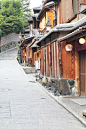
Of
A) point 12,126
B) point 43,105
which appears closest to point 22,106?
point 43,105

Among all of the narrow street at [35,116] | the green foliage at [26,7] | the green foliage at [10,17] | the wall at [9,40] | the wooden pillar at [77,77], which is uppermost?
the green foliage at [26,7]

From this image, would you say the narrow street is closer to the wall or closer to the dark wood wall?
the dark wood wall

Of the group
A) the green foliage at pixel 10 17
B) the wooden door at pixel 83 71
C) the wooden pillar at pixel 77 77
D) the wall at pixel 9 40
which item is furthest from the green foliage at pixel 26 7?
the wooden door at pixel 83 71

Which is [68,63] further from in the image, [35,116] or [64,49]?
[35,116]

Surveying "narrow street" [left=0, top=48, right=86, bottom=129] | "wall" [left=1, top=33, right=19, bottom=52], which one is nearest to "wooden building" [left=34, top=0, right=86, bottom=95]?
"narrow street" [left=0, top=48, right=86, bottom=129]

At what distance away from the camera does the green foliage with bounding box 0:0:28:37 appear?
55.3 meters

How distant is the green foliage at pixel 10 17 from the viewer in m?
55.3

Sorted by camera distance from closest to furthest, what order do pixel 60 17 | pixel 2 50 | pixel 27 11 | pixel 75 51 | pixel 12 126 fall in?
pixel 12 126
pixel 75 51
pixel 60 17
pixel 2 50
pixel 27 11

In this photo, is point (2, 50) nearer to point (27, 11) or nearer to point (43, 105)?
point (27, 11)

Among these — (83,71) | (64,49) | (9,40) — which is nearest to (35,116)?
(83,71)

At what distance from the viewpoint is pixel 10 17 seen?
5547cm

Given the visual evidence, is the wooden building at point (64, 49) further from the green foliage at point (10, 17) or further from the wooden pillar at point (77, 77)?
the green foliage at point (10, 17)

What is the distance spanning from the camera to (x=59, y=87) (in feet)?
48.2

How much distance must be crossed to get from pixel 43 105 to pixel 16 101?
1.71 metres
